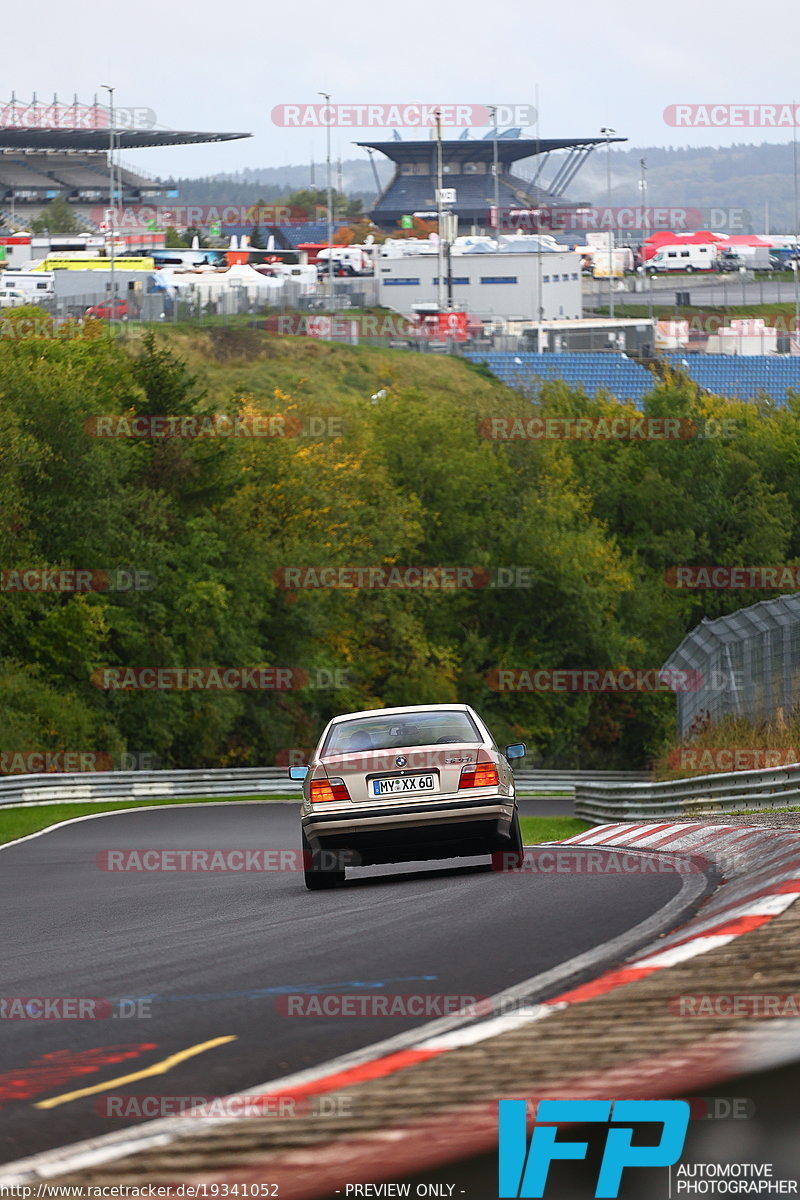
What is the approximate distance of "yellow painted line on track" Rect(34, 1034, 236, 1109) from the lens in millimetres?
5652

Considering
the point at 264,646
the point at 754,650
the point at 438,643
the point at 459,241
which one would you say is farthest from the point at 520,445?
the point at 459,241

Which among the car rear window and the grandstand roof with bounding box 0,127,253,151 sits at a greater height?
the grandstand roof with bounding box 0,127,253,151

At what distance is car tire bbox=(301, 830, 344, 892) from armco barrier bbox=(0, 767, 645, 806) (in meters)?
19.7

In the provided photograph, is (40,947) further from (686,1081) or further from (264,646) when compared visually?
(264,646)

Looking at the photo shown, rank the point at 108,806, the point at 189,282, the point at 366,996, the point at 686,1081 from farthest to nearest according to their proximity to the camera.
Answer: the point at 189,282 → the point at 108,806 → the point at 366,996 → the point at 686,1081

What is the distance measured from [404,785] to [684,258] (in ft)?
581

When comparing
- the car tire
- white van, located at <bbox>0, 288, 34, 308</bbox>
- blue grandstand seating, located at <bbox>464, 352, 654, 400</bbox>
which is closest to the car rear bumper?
the car tire

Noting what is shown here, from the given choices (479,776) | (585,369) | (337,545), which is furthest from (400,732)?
(585,369)

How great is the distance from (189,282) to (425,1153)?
115 meters

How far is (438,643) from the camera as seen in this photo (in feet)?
201

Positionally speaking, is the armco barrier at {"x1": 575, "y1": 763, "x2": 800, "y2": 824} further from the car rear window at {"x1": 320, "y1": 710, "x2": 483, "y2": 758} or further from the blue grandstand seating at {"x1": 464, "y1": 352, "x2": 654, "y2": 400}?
the blue grandstand seating at {"x1": 464, "y1": 352, "x2": 654, "y2": 400}

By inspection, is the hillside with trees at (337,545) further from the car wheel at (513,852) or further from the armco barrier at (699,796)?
the car wheel at (513,852)

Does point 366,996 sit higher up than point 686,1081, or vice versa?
point 686,1081

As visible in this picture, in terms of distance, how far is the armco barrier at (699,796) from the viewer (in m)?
17.8
